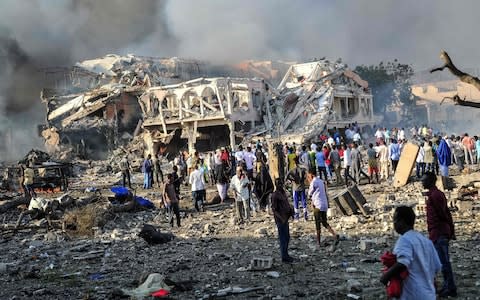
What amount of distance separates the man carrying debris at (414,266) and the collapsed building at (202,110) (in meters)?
22.6

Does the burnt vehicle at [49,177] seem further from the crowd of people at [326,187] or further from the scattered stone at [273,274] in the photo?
the scattered stone at [273,274]

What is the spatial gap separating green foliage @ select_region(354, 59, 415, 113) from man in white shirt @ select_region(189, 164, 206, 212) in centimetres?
3776

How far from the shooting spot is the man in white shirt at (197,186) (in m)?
14.0

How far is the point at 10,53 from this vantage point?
4250 centimetres

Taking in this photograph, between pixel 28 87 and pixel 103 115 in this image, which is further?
pixel 28 87

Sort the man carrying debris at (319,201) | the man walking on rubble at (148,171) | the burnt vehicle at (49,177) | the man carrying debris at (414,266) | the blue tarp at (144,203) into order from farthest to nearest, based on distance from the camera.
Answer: the man walking on rubble at (148,171), the burnt vehicle at (49,177), the blue tarp at (144,203), the man carrying debris at (319,201), the man carrying debris at (414,266)

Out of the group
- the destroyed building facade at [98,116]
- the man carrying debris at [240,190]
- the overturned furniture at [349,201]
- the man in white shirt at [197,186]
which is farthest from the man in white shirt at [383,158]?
the destroyed building facade at [98,116]

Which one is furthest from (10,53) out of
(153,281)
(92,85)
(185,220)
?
(153,281)

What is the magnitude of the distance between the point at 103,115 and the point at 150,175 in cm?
1427

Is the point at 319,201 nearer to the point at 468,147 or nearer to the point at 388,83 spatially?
the point at 468,147

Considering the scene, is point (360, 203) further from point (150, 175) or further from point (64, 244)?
point (150, 175)

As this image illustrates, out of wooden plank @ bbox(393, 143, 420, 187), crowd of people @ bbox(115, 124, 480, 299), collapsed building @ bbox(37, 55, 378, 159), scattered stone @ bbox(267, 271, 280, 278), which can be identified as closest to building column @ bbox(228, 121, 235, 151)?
collapsed building @ bbox(37, 55, 378, 159)

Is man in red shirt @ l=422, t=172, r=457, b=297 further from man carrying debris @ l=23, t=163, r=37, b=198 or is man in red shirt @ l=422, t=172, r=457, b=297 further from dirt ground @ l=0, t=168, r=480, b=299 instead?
man carrying debris @ l=23, t=163, r=37, b=198

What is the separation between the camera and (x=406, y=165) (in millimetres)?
15766
